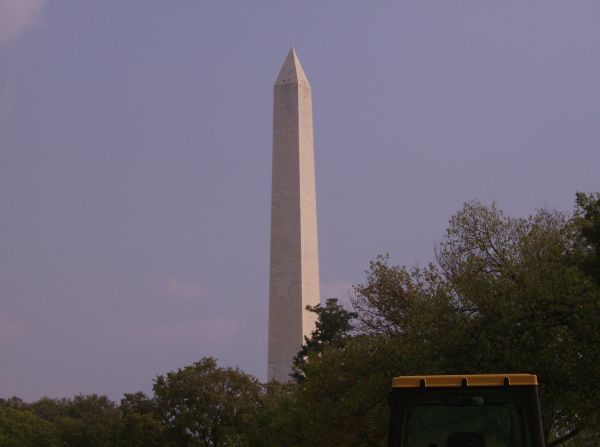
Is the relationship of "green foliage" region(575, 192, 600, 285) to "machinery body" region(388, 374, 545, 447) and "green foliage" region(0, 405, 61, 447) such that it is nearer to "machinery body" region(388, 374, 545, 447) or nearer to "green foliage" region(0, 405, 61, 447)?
"machinery body" region(388, 374, 545, 447)

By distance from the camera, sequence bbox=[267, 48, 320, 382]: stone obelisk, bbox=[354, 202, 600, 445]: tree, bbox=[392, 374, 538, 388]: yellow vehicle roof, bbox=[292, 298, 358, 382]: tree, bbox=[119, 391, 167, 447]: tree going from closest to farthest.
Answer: bbox=[392, 374, 538, 388]: yellow vehicle roof
bbox=[354, 202, 600, 445]: tree
bbox=[119, 391, 167, 447]: tree
bbox=[292, 298, 358, 382]: tree
bbox=[267, 48, 320, 382]: stone obelisk

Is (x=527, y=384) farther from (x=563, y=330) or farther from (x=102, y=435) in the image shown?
(x=102, y=435)

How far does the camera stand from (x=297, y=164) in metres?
53.9

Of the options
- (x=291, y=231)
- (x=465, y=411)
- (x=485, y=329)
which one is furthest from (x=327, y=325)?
(x=465, y=411)

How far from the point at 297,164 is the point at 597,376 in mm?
35860

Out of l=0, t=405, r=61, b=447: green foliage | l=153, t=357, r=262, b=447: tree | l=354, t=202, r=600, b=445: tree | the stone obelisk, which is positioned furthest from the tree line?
l=0, t=405, r=61, b=447: green foliage

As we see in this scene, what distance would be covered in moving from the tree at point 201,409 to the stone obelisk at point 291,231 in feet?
20.0

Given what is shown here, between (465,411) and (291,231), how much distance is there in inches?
1802

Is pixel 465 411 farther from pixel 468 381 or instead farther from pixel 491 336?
pixel 491 336

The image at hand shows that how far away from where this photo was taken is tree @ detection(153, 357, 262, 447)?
152ft

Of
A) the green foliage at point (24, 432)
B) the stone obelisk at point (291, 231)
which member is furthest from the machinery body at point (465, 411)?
the green foliage at point (24, 432)

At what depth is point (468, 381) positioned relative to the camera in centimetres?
795

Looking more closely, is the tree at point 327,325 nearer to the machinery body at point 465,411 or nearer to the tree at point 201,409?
the tree at point 201,409

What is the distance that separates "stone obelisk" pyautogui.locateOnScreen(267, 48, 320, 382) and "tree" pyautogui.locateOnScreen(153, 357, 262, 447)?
6.11m
